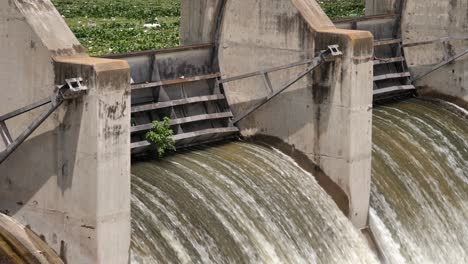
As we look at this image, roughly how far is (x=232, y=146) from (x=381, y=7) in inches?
307

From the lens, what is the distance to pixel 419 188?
67.1ft

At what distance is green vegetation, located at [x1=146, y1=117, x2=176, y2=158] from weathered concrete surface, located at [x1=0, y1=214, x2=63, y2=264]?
398 cm

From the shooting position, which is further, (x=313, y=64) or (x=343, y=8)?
(x=343, y=8)

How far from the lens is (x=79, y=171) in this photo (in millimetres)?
13750

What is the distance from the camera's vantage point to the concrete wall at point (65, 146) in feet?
44.7

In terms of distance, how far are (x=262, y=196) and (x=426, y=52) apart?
29.2ft

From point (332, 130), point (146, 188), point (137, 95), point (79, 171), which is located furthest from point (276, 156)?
point (79, 171)

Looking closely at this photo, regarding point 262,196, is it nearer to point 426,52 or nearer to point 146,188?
point 146,188

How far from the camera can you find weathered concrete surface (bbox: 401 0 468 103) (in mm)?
24562

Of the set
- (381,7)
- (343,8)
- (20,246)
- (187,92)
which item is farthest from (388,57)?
(343,8)

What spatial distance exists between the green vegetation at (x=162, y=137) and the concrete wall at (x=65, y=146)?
377 cm

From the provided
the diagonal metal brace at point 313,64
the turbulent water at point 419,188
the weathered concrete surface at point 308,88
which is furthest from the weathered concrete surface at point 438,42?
the diagonal metal brace at point 313,64

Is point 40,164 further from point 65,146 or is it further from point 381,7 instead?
point 381,7

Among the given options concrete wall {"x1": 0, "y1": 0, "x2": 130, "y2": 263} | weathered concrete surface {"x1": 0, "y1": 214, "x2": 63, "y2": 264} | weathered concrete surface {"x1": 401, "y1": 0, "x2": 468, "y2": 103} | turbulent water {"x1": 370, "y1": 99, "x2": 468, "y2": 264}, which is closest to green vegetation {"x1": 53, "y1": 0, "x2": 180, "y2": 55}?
weathered concrete surface {"x1": 401, "y1": 0, "x2": 468, "y2": 103}
